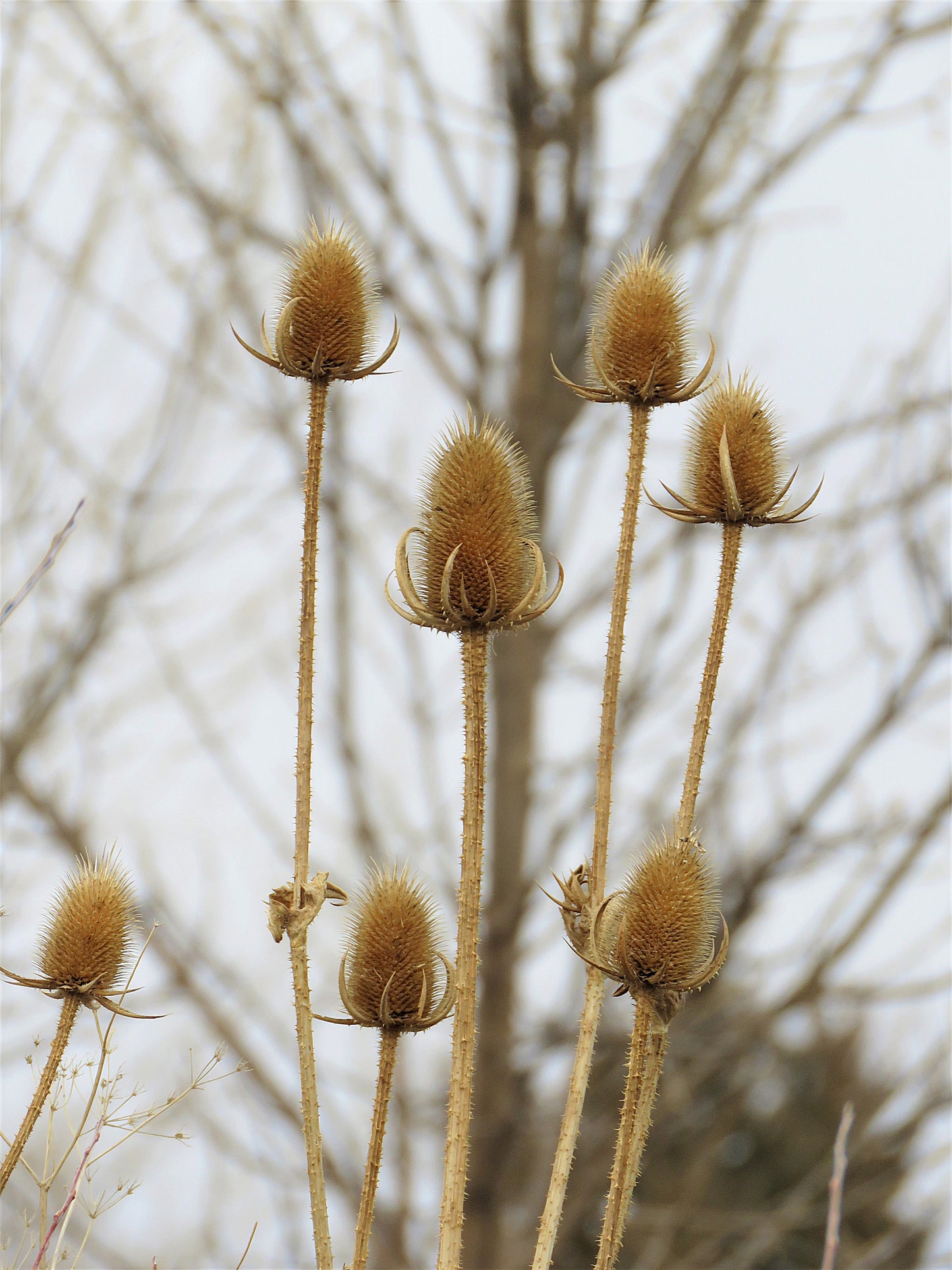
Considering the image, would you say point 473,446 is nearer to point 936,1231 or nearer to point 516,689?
point 516,689

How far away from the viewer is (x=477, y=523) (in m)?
0.78

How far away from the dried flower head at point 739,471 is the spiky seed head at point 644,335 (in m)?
0.04

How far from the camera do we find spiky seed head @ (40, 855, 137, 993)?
75 centimetres

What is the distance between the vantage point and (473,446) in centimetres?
82

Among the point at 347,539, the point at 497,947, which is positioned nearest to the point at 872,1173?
the point at 497,947

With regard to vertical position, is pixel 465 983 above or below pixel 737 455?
below

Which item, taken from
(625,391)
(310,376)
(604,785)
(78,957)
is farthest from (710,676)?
(78,957)

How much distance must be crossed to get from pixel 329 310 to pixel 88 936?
0.42 m

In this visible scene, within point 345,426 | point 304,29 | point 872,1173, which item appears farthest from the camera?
point 872,1173

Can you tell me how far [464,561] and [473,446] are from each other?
3.4 inches

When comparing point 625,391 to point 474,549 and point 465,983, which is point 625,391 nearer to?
point 474,549

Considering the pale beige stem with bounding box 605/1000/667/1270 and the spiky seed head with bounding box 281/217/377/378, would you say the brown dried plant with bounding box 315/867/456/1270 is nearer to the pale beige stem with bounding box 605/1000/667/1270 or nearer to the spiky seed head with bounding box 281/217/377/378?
the pale beige stem with bounding box 605/1000/667/1270

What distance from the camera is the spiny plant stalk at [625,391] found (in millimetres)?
830

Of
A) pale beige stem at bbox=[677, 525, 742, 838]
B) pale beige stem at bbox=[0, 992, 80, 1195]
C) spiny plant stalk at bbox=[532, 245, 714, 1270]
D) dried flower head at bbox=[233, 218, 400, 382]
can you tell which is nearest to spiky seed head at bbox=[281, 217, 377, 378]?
dried flower head at bbox=[233, 218, 400, 382]
